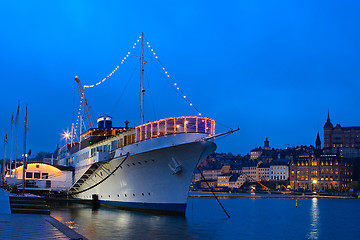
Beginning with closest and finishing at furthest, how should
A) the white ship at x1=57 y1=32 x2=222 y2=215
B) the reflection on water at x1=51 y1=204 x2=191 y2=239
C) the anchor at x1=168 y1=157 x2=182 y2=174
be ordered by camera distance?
the reflection on water at x1=51 y1=204 x2=191 y2=239 < the anchor at x1=168 y1=157 x2=182 y2=174 < the white ship at x1=57 y1=32 x2=222 y2=215

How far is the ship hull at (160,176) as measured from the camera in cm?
3500

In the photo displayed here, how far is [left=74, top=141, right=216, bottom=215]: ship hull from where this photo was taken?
115 ft

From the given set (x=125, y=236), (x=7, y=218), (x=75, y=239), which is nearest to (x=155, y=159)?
(x=125, y=236)

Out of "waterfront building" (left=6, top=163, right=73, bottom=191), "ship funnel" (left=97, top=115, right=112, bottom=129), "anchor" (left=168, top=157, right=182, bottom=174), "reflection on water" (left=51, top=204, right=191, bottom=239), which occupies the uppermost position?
"ship funnel" (left=97, top=115, right=112, bottom=129)

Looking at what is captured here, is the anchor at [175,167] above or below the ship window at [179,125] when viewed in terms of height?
below

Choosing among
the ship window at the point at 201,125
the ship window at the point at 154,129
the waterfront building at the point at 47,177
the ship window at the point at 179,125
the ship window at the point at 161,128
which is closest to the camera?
the ship window at the point at 179,125

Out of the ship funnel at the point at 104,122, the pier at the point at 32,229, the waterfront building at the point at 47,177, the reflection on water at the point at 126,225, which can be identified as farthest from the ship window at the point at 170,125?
the ship funnel at the point at 104,122

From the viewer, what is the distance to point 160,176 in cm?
3606

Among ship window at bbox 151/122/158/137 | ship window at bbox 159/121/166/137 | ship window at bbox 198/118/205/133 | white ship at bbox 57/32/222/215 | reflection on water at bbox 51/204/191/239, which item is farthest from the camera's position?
ship window at bbox 151/122/158/137

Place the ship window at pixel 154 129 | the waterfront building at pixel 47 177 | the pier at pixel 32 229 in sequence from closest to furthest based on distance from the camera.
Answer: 1. the pier at pixel 32 229
2. the ship window at pixel 154 129
3. the waterfront building at pixel 47 177

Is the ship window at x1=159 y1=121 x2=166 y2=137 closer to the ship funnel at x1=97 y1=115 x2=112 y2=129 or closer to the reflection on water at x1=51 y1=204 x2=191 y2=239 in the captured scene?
the reflection on water at x1=51 y1=204 x2=191 y2=239

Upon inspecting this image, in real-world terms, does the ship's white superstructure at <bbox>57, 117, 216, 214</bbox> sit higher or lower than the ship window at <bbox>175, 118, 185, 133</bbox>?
lower

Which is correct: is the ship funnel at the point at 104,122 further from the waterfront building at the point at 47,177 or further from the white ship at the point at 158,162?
the white ship at the point at 158,162

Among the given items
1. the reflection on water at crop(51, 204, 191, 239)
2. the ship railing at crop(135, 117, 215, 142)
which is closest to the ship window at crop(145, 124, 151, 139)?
the ship railing at crop(135, 117, 215, 142)
